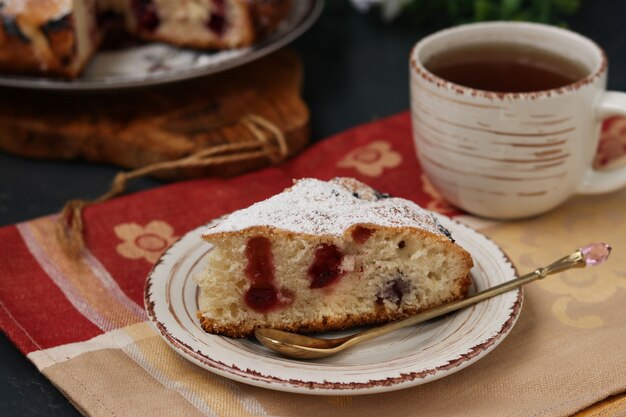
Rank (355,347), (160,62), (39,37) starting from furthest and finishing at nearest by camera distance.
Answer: (160,62)
(39,37)
(355,347)

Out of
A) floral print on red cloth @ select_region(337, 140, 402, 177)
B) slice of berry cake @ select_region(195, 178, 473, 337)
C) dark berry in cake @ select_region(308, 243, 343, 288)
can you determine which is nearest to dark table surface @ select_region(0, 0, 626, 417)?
Answer: floral print on red cloth @ select_region(337, 140, 402, 177)

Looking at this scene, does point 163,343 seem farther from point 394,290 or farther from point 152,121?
point 152,121

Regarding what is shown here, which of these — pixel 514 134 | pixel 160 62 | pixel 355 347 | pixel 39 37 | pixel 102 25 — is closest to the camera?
pixel 355 347

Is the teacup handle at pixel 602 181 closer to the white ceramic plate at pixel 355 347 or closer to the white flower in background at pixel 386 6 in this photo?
the white ceramic plate at pixel 355 347

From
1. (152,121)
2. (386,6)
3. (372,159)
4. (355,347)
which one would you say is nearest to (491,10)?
(386,6)

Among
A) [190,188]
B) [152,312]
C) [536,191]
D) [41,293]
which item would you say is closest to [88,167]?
[190,188]

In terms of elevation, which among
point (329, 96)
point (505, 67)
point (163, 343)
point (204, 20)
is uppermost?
point (505, 67)

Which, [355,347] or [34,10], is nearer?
[355,347]

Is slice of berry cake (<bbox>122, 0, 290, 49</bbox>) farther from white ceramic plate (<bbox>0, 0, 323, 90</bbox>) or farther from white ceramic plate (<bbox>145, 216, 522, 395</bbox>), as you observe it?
white ceramic plate (<bbox>145, 216, 522, 395</bbox>)
